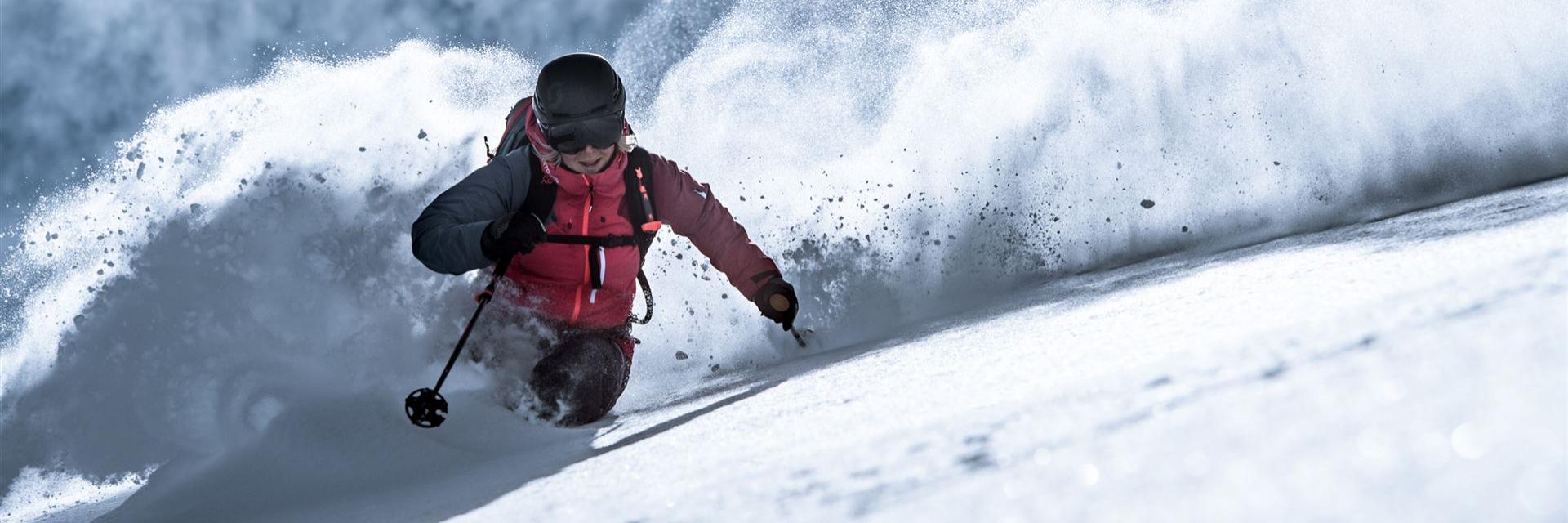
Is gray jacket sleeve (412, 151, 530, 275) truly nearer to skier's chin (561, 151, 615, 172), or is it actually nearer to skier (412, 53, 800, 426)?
skier (412, 53, 800, 426)

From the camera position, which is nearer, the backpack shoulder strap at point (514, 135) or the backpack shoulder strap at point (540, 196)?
the backpack shoulder strap at point (540, 196)

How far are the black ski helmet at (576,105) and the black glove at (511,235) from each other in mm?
332

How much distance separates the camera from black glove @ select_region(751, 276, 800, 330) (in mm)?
4406

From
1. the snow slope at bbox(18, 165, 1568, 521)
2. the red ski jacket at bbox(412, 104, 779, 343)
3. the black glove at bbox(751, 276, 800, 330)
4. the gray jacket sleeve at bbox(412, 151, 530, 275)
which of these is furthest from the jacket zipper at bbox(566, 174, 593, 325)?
the snow slope at bbox(18, 165, 1568, 521)

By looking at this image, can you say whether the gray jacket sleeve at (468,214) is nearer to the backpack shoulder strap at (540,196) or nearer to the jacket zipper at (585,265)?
the backpack shoulder strap at (540,196)

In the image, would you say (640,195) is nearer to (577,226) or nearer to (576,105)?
(577,226)

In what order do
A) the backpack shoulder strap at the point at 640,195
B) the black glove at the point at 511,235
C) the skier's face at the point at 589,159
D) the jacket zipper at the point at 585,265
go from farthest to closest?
the backpack shoulder strap at the point at 640,195
the jacket zipper at the point at 585,265
the skier's face at the point at 589,159
the black glove at the point at 511,235

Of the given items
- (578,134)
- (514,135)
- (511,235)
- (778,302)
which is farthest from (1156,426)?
(514,135)

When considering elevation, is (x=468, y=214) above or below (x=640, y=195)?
above

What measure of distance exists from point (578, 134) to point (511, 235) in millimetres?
455

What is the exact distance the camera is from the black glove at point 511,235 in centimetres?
377

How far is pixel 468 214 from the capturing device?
13.4 feet

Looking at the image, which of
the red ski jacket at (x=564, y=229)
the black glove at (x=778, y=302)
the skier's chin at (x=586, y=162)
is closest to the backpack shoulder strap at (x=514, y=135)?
the red ski jacket at (x=564, y=229)

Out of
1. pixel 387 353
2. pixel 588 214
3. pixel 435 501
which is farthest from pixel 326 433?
pixel 435 501
